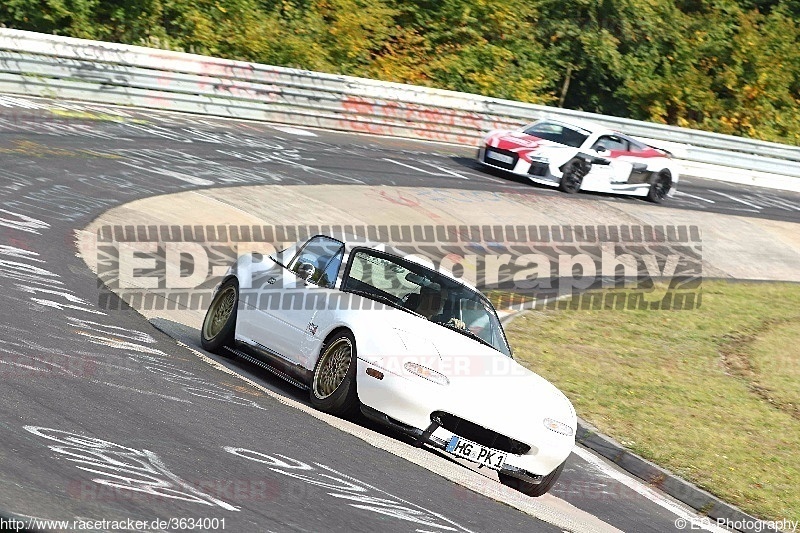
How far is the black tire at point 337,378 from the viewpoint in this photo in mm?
9086

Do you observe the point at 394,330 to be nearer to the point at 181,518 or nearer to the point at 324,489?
the point at 324,489

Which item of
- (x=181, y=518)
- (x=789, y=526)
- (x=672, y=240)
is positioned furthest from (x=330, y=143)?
(x=181, y=518)

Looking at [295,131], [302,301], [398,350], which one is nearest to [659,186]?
[295,131]

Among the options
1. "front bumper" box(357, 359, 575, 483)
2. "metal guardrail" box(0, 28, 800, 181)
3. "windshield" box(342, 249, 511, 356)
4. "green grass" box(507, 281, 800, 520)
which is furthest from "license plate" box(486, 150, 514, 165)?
"front bumper" box(357, 359, 575, 483)

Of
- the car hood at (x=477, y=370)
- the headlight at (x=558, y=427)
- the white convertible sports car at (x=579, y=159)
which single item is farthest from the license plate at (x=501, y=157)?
the headlight at (x=558, y=427)

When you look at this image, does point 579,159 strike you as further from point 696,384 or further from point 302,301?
point 302,301

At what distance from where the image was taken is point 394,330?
30.1 feet

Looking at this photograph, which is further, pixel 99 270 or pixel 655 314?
pixel 655 314

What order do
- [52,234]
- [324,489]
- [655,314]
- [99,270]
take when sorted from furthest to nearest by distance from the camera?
1. [655,314]
2. [52,234]
3. [99,270]
4. [324,489]

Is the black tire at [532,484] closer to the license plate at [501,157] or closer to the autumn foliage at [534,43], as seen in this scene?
the license plate at [501,157]

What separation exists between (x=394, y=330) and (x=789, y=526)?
3.87 m

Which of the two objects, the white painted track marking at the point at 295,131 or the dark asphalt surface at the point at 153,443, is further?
the white painted track marking at the point at 295,131

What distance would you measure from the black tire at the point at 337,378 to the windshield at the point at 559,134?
1742cm

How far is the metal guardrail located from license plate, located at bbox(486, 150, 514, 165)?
3.34 m
